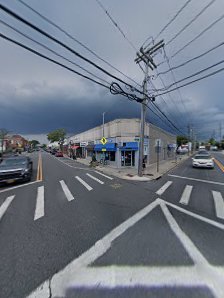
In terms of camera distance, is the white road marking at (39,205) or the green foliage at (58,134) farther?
the green foliage at (58,134)

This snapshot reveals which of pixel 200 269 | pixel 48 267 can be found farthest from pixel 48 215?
pixel 200 269

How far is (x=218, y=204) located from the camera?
7125 millimetres

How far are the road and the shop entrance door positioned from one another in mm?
13877

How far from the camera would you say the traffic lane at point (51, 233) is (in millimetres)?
3051

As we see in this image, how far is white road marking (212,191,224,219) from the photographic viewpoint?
237 inches

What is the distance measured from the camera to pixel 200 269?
3.22 meters

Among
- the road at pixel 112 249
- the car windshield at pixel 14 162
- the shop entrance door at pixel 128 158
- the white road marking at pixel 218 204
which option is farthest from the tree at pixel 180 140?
the road at pixel 112 249

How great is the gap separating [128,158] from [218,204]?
14379 millimetres

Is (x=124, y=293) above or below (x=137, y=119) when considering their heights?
below

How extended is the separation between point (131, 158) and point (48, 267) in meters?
18.4

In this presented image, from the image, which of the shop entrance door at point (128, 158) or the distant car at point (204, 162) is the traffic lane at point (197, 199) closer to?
the distant car at point (204, 162)

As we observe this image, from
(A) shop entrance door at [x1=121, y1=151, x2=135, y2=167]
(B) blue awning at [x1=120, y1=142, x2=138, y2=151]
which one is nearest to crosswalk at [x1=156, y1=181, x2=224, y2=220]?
(B) blue awning at [x1=120, y1=142, x2=138, y2=151]

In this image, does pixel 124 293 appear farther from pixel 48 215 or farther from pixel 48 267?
pixel 48 215

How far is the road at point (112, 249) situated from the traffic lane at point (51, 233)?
0.02 metres
